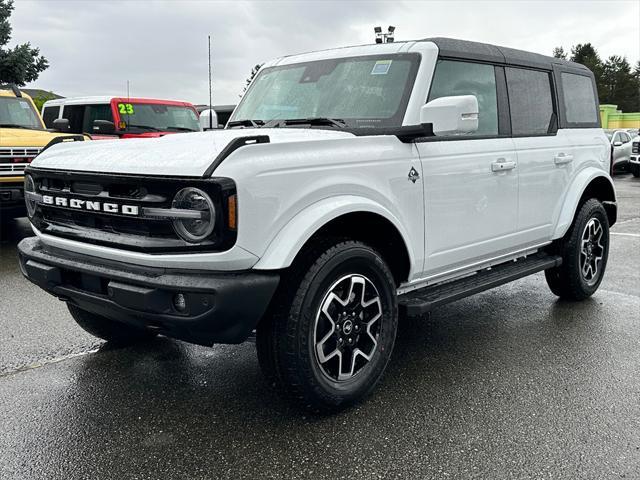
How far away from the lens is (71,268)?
3037 millimetres

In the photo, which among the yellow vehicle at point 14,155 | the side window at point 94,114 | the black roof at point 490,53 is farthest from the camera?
the side window at point 94,114

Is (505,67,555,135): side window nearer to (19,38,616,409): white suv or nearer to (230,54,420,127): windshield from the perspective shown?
(19,38,616,409): white suv

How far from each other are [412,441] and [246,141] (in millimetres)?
1564

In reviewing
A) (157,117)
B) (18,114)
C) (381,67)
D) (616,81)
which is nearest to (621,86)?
(616,81)

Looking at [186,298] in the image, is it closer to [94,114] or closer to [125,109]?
[125,109]

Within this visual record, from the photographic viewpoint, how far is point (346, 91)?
3855mm

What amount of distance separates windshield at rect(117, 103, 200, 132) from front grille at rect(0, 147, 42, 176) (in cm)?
316

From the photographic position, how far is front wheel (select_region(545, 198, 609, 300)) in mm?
5059

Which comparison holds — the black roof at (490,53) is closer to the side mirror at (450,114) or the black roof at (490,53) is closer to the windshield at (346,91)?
the windshield at (346,91)

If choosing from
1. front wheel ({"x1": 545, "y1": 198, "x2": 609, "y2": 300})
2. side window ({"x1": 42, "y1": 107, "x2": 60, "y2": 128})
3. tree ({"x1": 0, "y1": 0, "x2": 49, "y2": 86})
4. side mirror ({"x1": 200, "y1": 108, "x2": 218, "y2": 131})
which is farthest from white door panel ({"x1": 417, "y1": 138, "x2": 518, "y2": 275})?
tree ({"x1": 0, "y1": 0, "x2": 49, "y2": 86})

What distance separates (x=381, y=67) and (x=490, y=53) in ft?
3.15

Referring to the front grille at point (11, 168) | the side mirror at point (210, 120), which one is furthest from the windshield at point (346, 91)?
the front grille at point (11, 168)

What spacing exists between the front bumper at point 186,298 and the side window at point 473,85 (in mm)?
1771

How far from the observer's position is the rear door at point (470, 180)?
3.63 meters
